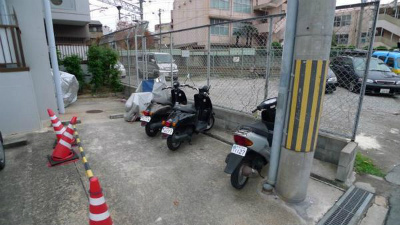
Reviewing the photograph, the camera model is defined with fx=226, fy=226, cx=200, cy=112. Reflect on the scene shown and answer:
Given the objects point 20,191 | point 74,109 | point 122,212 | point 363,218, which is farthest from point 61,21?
point 363,218

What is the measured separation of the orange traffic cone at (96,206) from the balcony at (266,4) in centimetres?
2639

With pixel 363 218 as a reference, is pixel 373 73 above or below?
above

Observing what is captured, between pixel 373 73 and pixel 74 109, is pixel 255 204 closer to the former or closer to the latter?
pixel 74 109

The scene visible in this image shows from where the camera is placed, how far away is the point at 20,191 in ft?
9.30

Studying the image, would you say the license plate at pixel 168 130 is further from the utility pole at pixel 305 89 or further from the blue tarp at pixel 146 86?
the blue tarp at pixel 146 86

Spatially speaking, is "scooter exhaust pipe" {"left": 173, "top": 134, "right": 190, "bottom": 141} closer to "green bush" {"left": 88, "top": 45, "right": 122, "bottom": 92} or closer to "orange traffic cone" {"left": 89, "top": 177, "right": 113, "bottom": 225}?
"orange traffic cone" {"left": 89, "top": 177, "right": 113, "bottom": 225}

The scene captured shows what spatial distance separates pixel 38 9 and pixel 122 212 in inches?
206

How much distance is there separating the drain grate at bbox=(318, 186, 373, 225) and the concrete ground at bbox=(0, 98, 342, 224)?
84mm

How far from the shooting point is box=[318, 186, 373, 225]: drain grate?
2.41 meters

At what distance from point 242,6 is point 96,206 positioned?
85.2 feet

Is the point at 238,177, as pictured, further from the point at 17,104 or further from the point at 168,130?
the point at 17,104

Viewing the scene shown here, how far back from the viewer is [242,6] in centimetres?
2416

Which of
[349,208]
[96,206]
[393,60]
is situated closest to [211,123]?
[349,208]

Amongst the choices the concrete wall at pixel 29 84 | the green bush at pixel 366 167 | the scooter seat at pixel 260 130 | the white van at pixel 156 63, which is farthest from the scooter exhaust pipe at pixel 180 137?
the white van at pixel 156 63
